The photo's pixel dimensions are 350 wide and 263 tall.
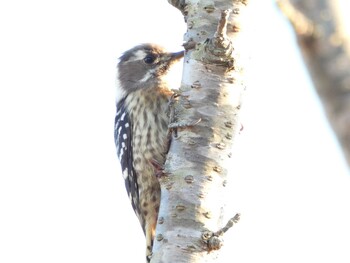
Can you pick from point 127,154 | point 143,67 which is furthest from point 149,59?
point 127,154

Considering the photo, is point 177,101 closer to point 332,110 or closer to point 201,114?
point 201,114

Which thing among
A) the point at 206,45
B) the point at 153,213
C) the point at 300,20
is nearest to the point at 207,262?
the point at 206,45

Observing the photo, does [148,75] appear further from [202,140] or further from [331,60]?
[331,60]

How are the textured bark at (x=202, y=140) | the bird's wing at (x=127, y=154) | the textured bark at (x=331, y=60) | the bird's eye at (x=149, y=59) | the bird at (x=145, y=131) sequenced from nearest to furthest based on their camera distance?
the textured bark at (x=331, y=60) < the textured bark at (x=202, y=140) < the bird at (x=145, y=131) < the bird's wing at (x=127, y=154) < the bird's eye at (x=149, y=59)

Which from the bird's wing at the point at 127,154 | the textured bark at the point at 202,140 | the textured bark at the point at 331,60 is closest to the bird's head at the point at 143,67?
the bird's wing at the point at 127,154

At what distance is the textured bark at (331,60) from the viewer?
93 centimetres

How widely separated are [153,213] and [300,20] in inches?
187

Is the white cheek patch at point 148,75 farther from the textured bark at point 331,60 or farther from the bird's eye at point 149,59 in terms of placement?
the textured bark at point 331,60

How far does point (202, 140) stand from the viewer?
3.28 meters

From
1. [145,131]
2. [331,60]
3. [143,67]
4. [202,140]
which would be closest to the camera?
[331,60]

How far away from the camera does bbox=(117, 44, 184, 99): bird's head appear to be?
20.4ft

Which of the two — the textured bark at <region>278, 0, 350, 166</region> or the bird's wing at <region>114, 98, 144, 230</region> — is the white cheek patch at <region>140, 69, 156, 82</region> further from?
the textured bark at <region>278, 0, 350, 166</region>

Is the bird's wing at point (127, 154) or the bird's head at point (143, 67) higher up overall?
the bird's head at point (143, 67)

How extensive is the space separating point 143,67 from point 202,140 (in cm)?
331
